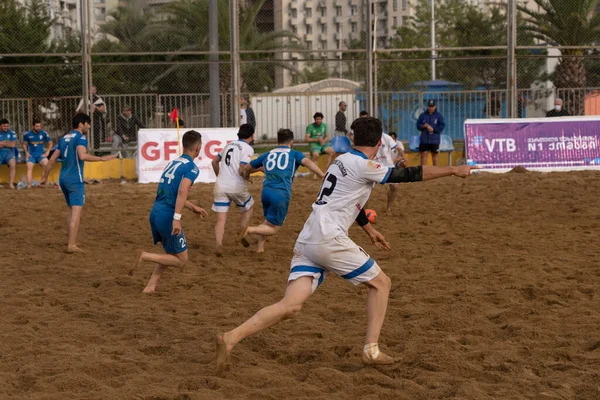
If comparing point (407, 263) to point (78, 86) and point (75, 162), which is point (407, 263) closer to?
point (75, 162)

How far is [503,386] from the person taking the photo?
5.94m

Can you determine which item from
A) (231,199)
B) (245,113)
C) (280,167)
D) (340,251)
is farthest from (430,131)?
(340,251)

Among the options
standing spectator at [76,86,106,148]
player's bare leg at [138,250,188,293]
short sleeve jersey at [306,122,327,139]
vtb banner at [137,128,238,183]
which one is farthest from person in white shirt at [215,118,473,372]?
short sleeve jersey at [306,122,327,139]

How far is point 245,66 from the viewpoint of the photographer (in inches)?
965

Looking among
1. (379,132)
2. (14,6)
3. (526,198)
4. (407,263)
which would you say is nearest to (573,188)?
(526,198)

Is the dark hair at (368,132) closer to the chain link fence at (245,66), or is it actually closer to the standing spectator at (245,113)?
the chain link fence at (245,66)

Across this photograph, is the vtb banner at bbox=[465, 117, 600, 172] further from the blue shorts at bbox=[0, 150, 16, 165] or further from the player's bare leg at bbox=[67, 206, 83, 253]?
the player's bare leg at bbox=[67, 206, 83, 253]

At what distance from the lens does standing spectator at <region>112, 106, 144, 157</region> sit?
70.4 feet

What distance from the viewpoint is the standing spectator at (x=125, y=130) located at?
21469mm

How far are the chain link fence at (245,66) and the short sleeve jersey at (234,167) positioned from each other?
9547 millimetres

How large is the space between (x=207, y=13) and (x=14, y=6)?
545 centimetres

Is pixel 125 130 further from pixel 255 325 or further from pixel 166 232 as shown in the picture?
pixel 255 325

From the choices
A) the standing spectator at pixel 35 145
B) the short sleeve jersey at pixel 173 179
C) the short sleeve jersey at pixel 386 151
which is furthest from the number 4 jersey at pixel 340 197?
the standing spectator at pixel 35 145

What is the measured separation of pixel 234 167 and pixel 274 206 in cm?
86
